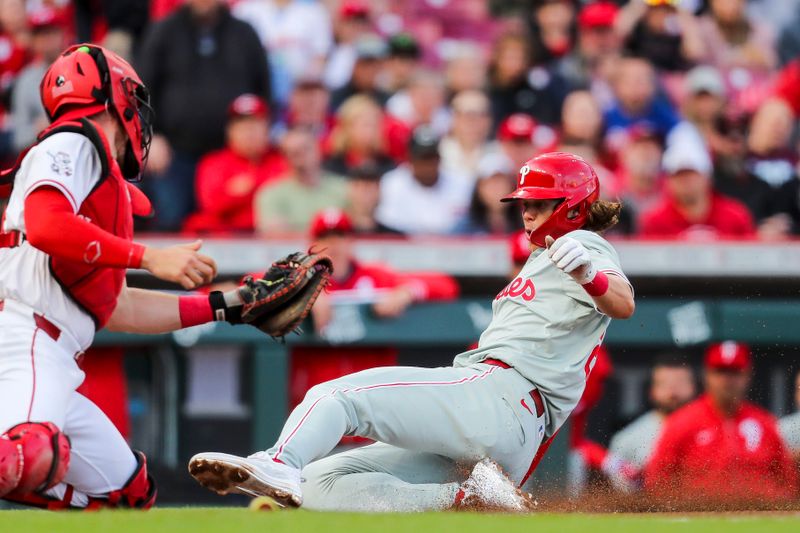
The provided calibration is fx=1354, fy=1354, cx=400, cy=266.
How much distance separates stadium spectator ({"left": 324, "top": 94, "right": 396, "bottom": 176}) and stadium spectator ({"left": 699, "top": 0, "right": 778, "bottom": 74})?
3138 mm

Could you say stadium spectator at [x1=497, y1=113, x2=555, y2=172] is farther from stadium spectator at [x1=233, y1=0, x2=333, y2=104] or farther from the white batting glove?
the white batting glove

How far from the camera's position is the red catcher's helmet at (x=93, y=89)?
5281 millimetres

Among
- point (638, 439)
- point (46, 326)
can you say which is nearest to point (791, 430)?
point (638, 439)

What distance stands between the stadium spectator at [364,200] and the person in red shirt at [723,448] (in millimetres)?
2476

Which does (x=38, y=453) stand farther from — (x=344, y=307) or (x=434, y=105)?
(x=434, y=105)

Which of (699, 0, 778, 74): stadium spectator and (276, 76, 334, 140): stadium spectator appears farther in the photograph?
(699, 0, 778, 74): stadium spectator

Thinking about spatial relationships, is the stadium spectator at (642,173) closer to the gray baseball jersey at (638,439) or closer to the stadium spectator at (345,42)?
the gray baseball jersey at (638,439)

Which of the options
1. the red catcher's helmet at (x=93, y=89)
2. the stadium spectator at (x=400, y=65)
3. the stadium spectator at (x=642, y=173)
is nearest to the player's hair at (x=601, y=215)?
the red catcher's helmet at (x=93, y=89)

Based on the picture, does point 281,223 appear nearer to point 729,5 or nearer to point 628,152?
point 628,152

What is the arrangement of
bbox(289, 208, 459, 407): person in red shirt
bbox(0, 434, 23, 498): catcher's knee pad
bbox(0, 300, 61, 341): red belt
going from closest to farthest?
bbox(0, 434, 23, 498): catcher's knee pad, bbox(0, 300, 61, 341): red belt, bbox(289, 208, 459, 407): person in red shirt

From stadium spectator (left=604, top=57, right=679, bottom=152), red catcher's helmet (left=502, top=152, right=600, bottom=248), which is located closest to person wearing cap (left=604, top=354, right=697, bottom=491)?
red catcher's helmet (left=502, top=152, right=600, bottom=248)

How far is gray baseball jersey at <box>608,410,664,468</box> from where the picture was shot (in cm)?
798

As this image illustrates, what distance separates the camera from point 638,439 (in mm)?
8188

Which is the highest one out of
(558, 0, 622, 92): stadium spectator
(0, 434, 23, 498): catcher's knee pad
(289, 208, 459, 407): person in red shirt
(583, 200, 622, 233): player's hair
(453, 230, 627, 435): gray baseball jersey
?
(558, 0, 622, 92): stadium spectator
